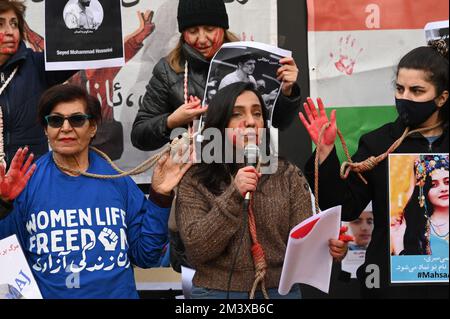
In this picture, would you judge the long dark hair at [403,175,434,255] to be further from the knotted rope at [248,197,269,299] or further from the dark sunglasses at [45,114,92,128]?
the dark sunglasses at [45,114,92,128]

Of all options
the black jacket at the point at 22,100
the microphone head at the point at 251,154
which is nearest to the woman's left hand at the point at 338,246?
the microphone head at the point at 251,154

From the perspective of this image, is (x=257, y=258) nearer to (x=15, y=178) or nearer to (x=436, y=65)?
(x=15, y=178)

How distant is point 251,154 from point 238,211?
0.23 meters

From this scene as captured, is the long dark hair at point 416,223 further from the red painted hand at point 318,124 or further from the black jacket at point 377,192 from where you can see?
the red painted hand at point 318,124

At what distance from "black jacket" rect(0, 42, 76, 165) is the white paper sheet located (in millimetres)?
1440

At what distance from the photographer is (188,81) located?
3.65 meters

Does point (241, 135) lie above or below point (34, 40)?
below

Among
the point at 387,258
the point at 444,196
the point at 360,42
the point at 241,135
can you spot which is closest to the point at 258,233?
the point at 241,135

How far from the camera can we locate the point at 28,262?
3.28 metres

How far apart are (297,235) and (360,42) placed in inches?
55.2

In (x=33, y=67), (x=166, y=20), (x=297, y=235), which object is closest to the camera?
(x=297, y=235)

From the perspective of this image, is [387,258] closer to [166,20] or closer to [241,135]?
[241,135]

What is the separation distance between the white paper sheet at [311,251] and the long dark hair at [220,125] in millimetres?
396

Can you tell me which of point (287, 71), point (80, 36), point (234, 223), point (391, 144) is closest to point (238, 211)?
point (234, 223)
